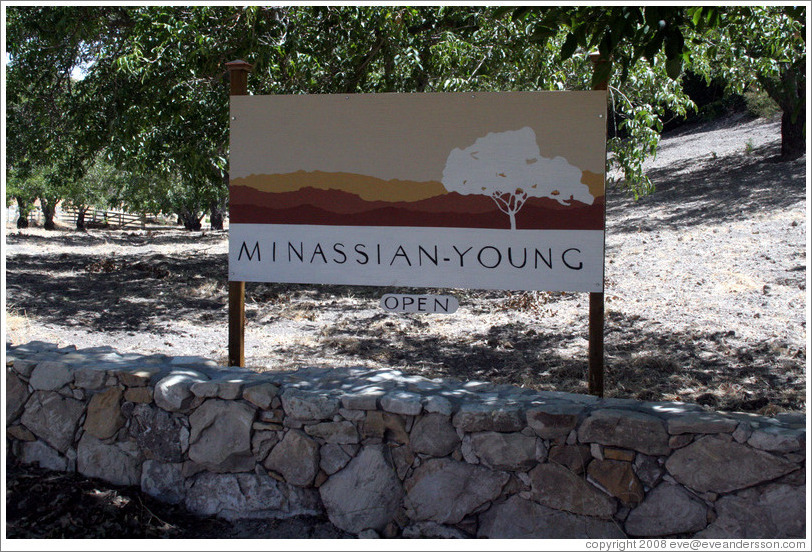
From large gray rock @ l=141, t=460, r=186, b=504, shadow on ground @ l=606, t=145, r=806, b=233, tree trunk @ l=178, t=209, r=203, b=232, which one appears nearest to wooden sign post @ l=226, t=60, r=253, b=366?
large gray rock @ l=141, t=460, r=186, b=504

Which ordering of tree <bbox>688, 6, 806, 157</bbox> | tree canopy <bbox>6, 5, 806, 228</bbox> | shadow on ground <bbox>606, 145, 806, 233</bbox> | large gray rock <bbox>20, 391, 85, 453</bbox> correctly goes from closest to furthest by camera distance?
large gray rock <bbox>20, 391, 85, 453</bbox> → tree <bbox>688, 6, 806, 157</bbox> → tree canopy <bbox>6, 5, 806, 228</bbox> → shadow on ground <bbox>606, 145, 806, 233</bbox>

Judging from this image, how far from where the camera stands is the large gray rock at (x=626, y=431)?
9.58 ft

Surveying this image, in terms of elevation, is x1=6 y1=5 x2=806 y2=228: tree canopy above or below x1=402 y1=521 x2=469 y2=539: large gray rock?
above

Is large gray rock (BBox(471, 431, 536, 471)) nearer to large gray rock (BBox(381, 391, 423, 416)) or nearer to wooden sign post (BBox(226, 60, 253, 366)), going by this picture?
large gray rock (BBox(381, 391, 423, 416))

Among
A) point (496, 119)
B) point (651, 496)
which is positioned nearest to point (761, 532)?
point (651, 496)

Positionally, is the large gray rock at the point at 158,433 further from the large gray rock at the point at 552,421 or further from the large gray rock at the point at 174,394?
the large gray rock at the point at 552,421

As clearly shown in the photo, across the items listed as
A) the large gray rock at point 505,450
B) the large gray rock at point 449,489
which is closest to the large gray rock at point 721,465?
the large gray rock at point 505,450

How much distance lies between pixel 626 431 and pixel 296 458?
1.54 metres

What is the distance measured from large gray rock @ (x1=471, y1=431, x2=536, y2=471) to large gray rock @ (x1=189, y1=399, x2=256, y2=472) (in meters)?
1.13

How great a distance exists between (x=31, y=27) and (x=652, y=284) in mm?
7522

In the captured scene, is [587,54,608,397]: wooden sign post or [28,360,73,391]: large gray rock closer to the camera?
[587,54,608,397]: wooden sign post

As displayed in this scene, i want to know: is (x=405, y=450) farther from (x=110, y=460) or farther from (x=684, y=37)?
(x=684, y=37)

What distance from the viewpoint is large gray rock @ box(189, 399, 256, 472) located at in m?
3.41

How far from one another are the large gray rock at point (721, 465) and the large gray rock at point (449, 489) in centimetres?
75
